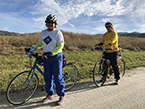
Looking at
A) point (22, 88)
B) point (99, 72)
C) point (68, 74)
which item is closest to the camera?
point (22, 88)

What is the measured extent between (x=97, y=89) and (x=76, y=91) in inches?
29.8

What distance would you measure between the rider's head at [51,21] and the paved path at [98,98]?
2.02 metres

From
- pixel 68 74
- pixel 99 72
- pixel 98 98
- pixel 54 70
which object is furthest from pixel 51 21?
pixel 99 72

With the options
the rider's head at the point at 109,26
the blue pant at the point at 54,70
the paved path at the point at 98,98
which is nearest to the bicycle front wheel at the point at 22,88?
the paved path at the point at 98,98

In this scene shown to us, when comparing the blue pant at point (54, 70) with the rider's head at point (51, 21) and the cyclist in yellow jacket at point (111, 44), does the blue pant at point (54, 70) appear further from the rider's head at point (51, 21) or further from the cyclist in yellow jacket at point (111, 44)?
the cyclist in yellow jacket at point (111, 44)

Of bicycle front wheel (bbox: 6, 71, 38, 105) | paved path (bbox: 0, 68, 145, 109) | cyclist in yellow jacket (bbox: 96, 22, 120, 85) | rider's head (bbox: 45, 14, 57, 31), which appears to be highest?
rider's head (bbox: 45, 14, 57, 31)

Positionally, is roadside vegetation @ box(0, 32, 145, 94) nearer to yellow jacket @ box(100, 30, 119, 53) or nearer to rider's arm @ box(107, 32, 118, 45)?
yellow jacket @ box(100, 30, 119, 53)

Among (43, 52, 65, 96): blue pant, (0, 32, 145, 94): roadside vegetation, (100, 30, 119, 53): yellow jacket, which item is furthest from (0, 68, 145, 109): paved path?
(100, 30, 119, 53): yellow jacket

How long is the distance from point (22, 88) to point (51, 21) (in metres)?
2.21

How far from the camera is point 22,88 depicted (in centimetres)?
312

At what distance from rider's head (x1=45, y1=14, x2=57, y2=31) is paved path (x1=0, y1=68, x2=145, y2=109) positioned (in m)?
2.02

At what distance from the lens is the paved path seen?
104 inches

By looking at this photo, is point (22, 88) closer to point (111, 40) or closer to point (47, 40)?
point (47, 40)

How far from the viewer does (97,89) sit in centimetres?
356
